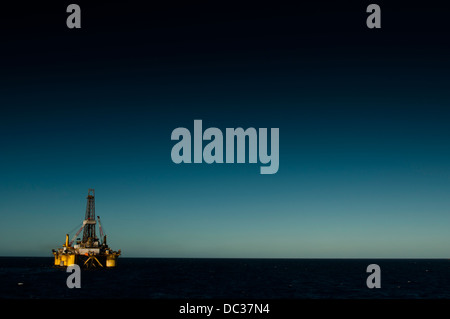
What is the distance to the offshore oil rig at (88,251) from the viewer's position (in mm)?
138750

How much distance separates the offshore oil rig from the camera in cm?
13875

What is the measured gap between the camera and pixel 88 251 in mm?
138625
